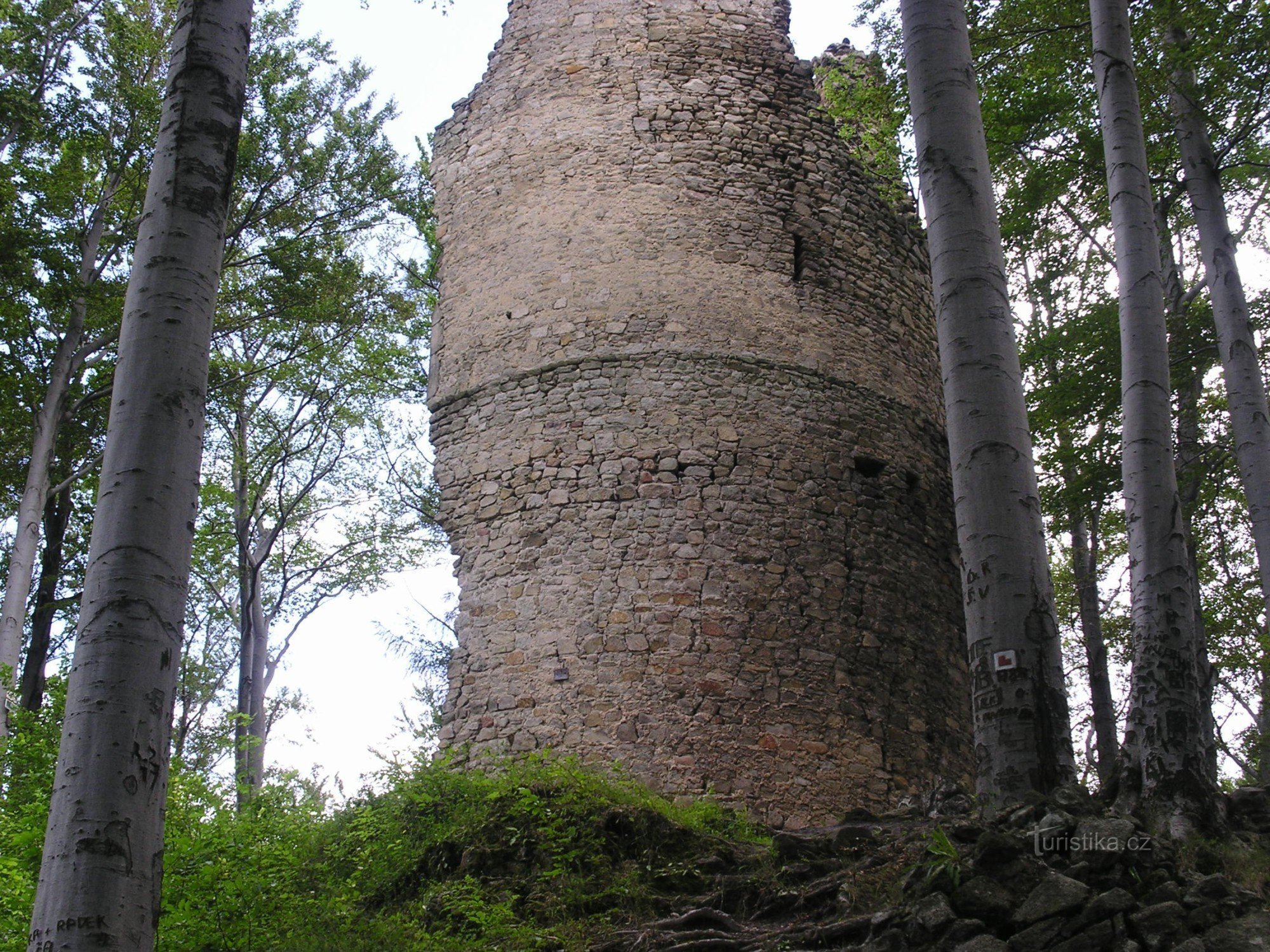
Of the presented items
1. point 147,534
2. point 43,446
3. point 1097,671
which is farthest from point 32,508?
point 1097,671

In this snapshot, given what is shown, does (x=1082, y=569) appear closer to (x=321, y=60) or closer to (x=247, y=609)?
(x=247, y=609)

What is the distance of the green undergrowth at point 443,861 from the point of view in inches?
237

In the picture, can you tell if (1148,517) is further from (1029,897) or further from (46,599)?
(46,599)

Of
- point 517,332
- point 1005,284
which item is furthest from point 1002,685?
point 517,332

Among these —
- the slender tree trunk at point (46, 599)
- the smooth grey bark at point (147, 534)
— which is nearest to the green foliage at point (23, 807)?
the smooth grey bark at point (147, 534)

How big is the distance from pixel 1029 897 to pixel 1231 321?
6.30 metres

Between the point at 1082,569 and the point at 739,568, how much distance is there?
6.35 m

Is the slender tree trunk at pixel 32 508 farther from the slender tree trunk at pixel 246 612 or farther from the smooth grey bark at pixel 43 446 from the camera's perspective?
the slender tree trunk at pixel 246 612

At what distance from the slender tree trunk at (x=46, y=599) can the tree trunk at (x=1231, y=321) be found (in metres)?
11.7

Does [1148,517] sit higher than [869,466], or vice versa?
[869,466]

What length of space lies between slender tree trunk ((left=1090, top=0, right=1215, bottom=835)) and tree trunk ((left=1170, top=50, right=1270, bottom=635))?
2.24 meters

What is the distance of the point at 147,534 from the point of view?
4.32m

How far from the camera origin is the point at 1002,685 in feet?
17.5

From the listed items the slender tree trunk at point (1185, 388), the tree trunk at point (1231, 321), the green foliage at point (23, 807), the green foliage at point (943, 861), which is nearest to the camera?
the green foliage at point (943, 861)
